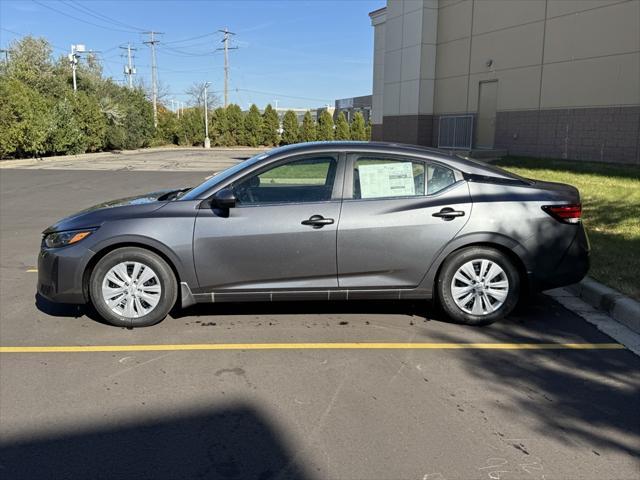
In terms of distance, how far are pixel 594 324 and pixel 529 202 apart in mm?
1305

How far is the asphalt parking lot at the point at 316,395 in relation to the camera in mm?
2889

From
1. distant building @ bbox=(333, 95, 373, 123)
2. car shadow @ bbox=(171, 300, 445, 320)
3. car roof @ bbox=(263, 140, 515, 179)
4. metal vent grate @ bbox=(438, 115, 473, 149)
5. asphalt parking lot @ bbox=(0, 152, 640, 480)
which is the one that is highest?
distant building @ bbox=(333, 95, 373, 123)

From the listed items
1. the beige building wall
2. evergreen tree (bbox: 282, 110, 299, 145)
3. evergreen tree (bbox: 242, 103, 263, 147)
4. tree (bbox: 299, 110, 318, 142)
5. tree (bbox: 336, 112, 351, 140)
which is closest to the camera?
the beige building wall

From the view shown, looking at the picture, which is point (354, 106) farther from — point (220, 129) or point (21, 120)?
point (21, 120)

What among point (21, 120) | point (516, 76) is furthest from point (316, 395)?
point (21, 120)

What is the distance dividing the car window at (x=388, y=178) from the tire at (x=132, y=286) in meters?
1.89

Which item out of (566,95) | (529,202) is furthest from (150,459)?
(566,95)

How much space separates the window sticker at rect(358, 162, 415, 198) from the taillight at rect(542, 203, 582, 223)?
1249 millimetres

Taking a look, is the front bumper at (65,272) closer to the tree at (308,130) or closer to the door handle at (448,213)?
the door handle at (448,213)

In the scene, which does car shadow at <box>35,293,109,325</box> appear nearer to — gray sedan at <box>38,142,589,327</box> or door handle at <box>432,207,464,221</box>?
gray sedan at <box>38,142,589,327</box>

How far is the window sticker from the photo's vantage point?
482 cm

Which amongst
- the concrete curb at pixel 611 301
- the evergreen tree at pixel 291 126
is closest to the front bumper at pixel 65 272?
the concrete curb at pixel 611 301

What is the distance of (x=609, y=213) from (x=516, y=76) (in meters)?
13.0

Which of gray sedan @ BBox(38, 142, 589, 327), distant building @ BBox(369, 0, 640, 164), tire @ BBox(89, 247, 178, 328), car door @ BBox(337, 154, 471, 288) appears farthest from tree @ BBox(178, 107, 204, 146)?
car door @ BBox(337, 154, 471, 288)
